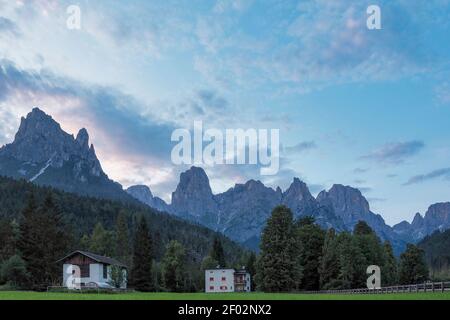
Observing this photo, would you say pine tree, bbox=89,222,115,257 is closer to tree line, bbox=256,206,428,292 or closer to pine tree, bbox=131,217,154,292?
pine tree, bbox=131,217,154,292

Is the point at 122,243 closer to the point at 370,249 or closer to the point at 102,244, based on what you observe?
the point at 102,244

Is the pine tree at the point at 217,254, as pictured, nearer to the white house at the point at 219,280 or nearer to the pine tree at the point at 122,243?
the pine tree at the point at 122,243

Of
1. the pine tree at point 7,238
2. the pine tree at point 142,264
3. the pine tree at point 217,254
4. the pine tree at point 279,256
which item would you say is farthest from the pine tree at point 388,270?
the pine tree at point 7,238

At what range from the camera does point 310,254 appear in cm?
9475

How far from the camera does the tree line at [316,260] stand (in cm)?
8206

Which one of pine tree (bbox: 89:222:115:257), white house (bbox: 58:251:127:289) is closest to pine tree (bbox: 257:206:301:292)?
white house (bbox: 58:251:127:289)

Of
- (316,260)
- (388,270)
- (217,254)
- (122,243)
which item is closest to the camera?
(388,270)

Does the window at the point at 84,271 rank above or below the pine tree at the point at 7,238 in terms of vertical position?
below

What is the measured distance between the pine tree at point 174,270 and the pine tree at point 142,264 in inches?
473

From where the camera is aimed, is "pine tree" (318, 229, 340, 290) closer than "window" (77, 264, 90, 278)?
No

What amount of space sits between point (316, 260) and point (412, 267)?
1718 centimetres

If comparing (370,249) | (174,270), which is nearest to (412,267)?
(370,249)

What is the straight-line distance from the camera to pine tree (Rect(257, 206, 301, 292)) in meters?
81.2

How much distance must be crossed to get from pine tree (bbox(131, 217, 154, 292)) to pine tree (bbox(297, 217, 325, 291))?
90.7ft
